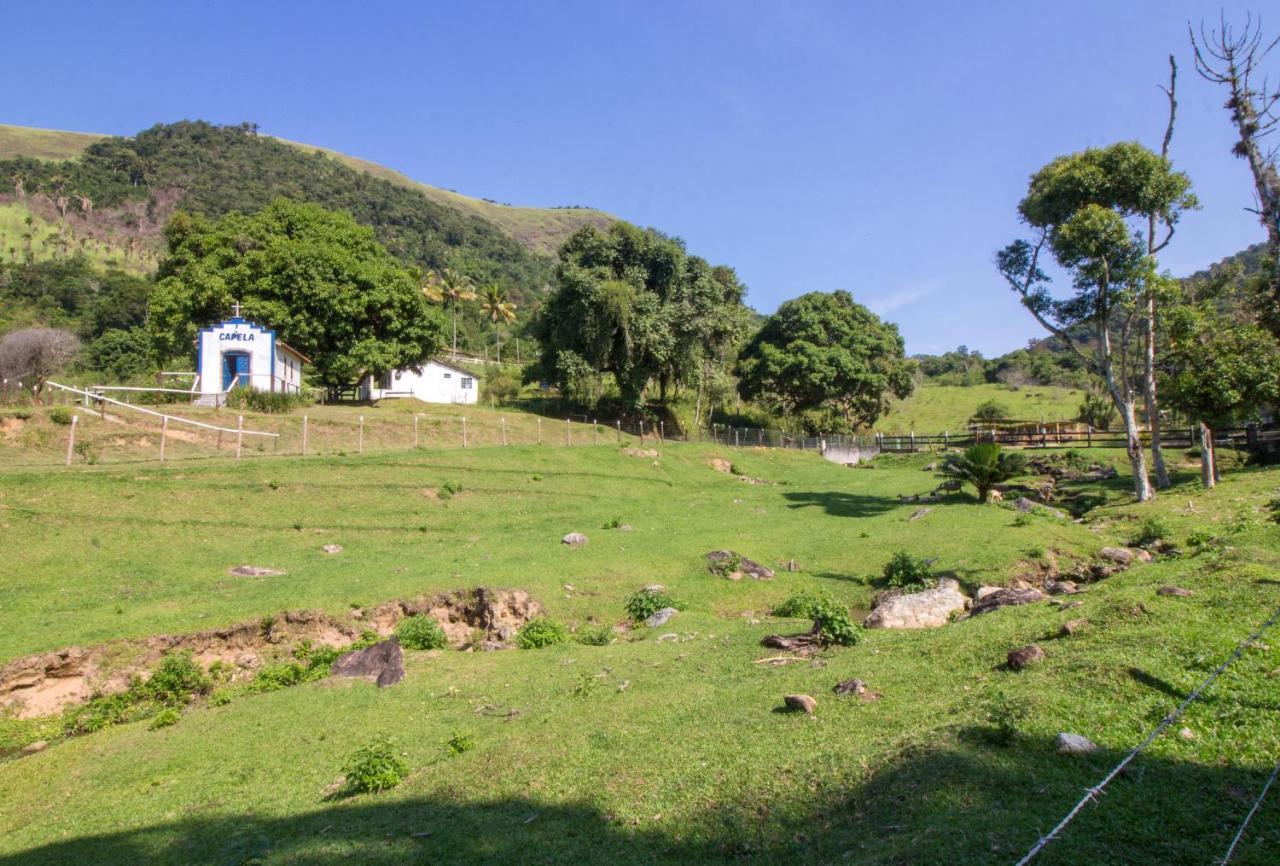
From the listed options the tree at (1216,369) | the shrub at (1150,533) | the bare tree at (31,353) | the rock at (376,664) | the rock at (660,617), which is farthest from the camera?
the bare tree at (31,353)

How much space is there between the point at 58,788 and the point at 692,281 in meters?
45.2

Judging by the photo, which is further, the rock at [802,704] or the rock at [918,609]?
the rock at [918,609]

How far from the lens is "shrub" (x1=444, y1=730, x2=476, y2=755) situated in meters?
8.24

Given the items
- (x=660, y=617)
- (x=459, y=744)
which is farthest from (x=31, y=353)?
(x=459, y=744)

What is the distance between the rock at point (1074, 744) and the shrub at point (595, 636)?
8259 mm

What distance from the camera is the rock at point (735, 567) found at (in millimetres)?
17375

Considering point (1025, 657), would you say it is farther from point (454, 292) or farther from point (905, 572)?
point (454, 292)

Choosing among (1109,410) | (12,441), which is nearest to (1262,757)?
(12,441)

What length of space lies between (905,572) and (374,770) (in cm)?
1278

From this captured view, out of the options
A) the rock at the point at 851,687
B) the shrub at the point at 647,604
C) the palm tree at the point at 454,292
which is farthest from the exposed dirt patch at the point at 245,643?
the palm tree at the point at 454,292

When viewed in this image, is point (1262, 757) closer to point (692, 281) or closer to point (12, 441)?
point (12, 441)

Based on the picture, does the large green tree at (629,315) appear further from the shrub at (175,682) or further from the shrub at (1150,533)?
the shrub at (175,682)

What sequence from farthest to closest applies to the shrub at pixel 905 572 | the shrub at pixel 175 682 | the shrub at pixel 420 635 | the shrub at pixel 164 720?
the shrub at pixel 905 572, the shrub at pixel 420 635, the shrub at pixel 175 682, the shrub at pixel 164 720

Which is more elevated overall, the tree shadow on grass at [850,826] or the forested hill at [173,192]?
the forested hill at [173,192]
